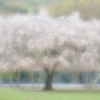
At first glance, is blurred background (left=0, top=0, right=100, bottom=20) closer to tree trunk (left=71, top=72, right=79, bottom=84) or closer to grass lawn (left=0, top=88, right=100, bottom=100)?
tree trunk (left=71, top=72, right=79, bottom=84)

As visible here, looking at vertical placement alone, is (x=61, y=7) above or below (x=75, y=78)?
above

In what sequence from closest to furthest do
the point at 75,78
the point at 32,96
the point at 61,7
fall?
1. the point at 32,96
2. the point at 75,78
3. the point at 61,7

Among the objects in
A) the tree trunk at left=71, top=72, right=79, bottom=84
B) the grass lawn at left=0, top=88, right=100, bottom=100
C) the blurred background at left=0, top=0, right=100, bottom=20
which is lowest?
the grass lawn at left=0, top=88, right=100, bottom=100

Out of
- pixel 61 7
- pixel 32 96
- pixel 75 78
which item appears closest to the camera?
pixel 32 96

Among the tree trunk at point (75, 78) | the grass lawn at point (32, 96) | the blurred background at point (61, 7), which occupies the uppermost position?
the blurred background at point (61, 7)

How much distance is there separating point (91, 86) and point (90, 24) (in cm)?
409

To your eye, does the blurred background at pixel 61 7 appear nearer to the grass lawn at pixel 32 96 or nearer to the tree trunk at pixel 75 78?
the tree trunk at pixel 75 78

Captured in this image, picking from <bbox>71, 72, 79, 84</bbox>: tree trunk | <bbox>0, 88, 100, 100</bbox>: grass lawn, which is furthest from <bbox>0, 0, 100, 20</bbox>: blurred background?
<bbox>0, 88, 100, 100</bbox>: grass lawn

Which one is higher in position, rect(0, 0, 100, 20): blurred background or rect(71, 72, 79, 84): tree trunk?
rect(0, 0, 100, 20): blurred background

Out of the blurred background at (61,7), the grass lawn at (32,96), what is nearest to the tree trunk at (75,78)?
the blurred background at (61,7)

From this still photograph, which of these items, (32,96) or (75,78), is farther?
(75,78)

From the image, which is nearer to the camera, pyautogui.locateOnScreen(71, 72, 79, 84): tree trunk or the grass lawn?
the grass lawn

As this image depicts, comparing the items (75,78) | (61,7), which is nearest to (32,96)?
(75,78)

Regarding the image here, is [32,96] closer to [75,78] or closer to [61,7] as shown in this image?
[75,78]
